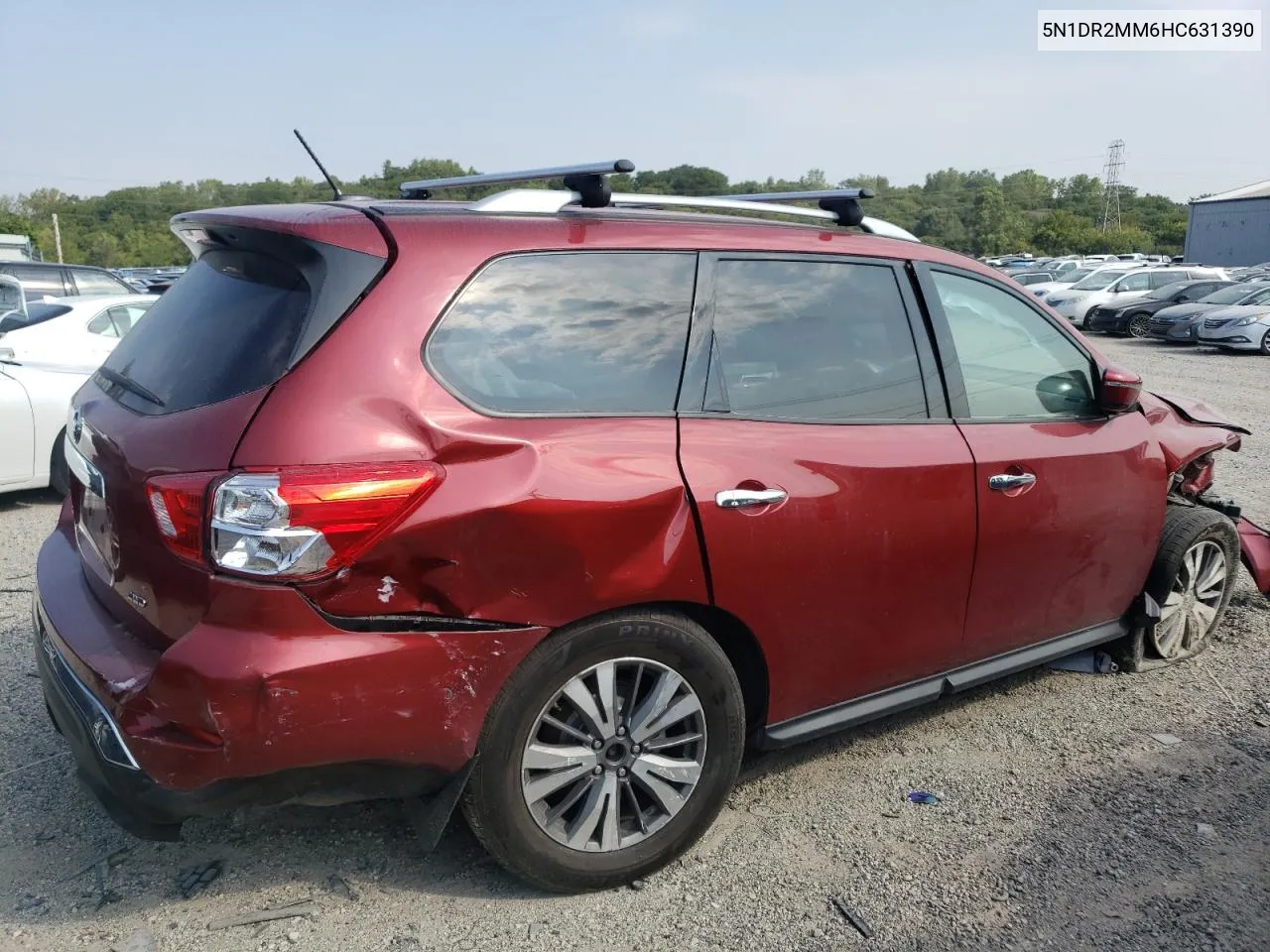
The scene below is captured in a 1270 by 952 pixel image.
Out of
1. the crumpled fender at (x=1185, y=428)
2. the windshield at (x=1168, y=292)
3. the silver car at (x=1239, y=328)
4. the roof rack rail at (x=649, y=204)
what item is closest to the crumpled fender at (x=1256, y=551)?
the crumpled fender at (x=1185, y=428)

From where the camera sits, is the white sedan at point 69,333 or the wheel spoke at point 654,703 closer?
the wheel spoke at point 654,703

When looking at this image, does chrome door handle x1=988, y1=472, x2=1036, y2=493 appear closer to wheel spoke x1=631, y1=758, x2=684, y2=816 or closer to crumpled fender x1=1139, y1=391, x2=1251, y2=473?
crumpled fender x1=1139, y1=391, x2=1251, y2=473

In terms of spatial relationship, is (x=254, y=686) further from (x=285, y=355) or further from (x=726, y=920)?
(x=726, y=920)

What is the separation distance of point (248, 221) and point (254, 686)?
1252 millimetres

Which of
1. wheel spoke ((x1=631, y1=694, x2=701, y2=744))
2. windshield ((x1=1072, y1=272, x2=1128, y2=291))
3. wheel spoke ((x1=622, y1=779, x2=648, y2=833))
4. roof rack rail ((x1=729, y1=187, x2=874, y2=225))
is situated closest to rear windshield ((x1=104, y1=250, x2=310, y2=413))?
wheel spoke ((x1=631, y1=694, x2=701, y2=744))

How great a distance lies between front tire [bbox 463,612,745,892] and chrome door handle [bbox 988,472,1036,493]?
1.18 meters

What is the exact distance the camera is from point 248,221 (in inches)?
105

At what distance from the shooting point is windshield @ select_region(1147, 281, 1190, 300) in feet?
79.4

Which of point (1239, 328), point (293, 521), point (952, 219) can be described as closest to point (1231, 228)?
point (1239, 328)

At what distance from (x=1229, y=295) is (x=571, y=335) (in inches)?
950

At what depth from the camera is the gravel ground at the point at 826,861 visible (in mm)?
2609

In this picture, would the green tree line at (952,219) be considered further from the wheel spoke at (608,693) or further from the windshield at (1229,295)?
the wheel spoke at (608,693)

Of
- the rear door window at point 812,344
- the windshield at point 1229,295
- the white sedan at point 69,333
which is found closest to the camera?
the rear door window at point 812,344

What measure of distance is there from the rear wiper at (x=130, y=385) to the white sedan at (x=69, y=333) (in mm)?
4050
